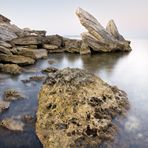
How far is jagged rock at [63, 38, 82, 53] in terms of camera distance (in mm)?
60303

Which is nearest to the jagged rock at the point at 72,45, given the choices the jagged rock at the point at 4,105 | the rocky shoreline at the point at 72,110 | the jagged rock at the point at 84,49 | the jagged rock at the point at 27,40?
the jagged rock at the point at 84,49

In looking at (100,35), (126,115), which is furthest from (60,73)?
(100,35)

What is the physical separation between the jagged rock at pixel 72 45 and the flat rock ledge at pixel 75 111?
41.6 meters

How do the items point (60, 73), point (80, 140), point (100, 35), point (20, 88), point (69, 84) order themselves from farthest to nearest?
point (100, 35) → point (20, 88) → point (60, 73) → point (69, 84) → point (80, 140)

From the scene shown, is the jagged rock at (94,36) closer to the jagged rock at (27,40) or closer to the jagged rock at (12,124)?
the jagged rock at (27,40)

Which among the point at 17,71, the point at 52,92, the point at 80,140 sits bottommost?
the point at 17,71

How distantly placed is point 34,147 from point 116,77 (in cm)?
2086

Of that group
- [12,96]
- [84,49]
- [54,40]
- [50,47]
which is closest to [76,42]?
[84,49]

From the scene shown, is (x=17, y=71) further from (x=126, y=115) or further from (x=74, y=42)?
(x=74, y=42)

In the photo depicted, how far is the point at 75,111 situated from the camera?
600 inches

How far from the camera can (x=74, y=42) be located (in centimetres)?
6222

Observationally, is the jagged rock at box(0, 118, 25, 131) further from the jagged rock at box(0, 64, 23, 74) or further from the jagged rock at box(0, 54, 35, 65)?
the jagged rock at box(0, 54, 35, 65)

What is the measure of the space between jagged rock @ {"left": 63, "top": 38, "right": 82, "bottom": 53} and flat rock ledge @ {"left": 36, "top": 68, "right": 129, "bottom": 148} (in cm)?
4159

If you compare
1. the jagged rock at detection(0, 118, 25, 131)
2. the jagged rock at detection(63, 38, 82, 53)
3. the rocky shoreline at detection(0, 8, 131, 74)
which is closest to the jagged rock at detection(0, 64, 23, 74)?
the jagged rock at detection(0, 118, 25, 131)
